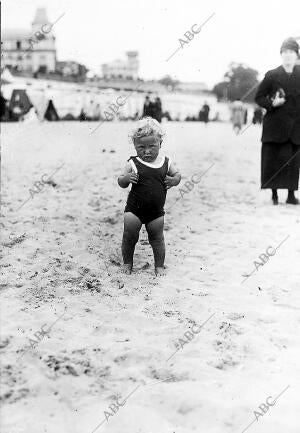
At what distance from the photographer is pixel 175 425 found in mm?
2383

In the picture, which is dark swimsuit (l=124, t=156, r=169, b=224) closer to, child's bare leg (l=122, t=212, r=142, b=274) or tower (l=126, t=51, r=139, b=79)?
child's bare leg (l=122, t=212, r=142, b=274)

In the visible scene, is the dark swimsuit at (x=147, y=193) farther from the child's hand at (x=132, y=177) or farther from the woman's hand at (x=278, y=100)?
the woman's hand at (x=278, y=100)

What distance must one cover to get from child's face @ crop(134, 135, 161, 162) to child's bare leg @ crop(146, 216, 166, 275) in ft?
1.67

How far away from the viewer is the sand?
248cm

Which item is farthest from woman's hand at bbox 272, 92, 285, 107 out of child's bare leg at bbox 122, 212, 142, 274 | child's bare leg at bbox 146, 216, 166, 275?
child's bare leg at bbox 122, 212, 142, 274

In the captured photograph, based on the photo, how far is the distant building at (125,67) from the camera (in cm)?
9369

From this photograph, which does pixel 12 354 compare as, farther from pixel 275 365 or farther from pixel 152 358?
pixel 275 365

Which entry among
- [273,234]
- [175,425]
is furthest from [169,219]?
[175,425]

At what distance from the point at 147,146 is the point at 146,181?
0.27 meters

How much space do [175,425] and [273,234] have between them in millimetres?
3499

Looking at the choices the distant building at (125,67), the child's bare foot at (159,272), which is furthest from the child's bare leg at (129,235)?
the distant building at (125,67)

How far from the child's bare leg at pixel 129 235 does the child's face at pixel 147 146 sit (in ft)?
1.56

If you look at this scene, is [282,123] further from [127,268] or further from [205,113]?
[205,113]

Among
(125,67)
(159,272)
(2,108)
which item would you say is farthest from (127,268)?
(125,67)
